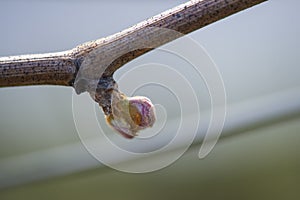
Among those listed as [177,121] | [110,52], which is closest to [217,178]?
[177,121]

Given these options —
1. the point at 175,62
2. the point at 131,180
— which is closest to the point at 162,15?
the point at 175,62

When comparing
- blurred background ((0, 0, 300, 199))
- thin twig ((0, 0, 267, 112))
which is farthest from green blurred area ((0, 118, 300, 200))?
thin twig ((0, 0, 267, 112))

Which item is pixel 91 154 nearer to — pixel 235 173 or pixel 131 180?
pixel 131 180

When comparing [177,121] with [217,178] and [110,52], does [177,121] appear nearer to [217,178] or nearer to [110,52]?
[217,178]

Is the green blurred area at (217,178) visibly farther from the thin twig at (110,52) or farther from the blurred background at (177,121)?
the thin twig at (110,52)

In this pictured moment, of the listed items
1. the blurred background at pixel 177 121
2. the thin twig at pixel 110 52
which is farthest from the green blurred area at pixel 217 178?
the thin twig at pixel 110 52
